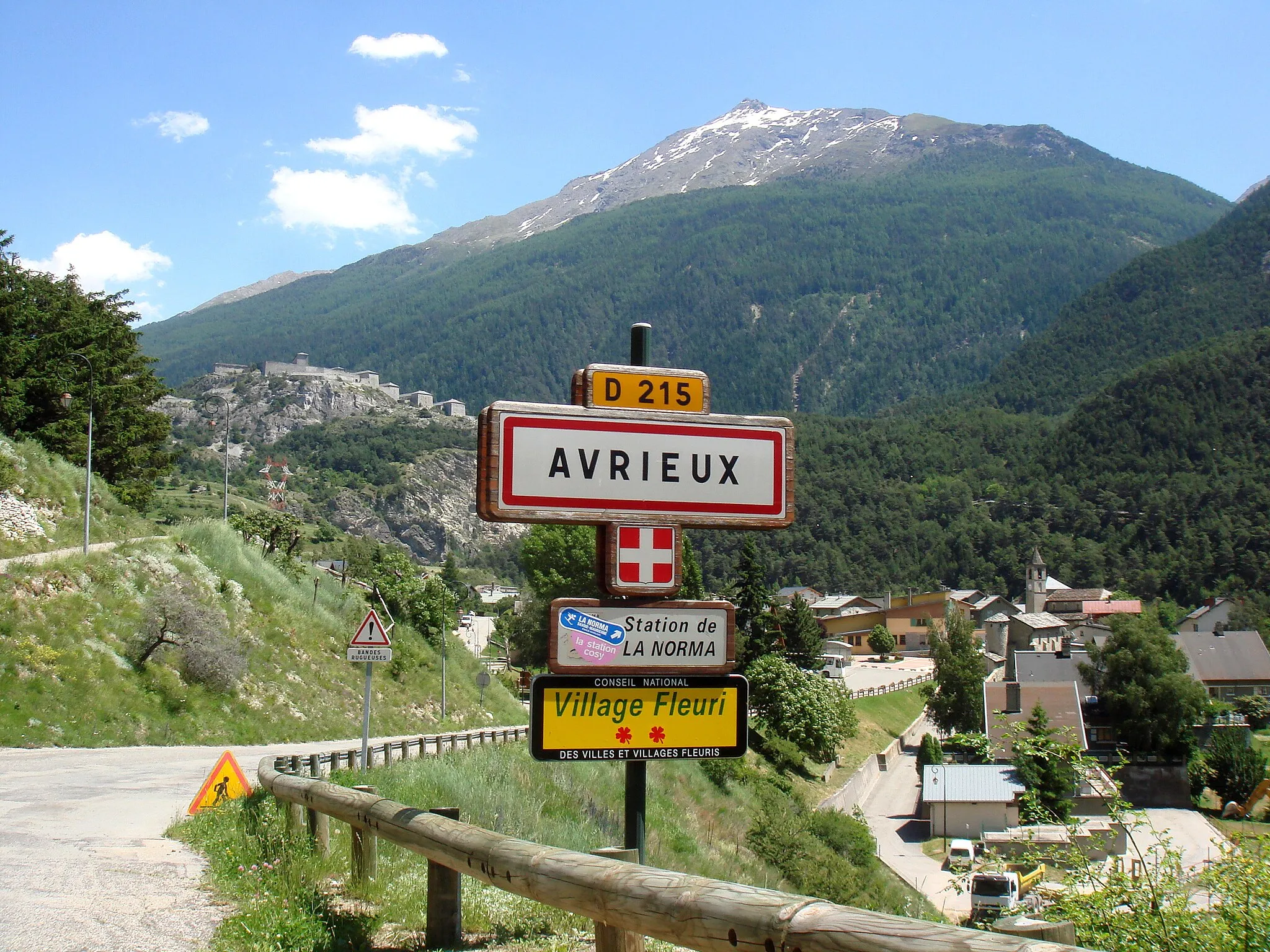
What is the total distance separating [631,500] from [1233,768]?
208 feet

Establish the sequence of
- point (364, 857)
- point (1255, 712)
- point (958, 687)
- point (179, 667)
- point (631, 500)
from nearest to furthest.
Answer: point (631, 500)
point (364, 857)
point (179, 667)
point (958, 687)
point (1255, 712)

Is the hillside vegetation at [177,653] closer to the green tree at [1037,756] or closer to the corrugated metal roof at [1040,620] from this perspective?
the green tree at [1037,756]

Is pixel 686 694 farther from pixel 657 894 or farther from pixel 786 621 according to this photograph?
pixel 786 621

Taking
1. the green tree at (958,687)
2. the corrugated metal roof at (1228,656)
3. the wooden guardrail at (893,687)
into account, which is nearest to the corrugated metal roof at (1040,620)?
the corrugated metal roof at (1228,656)

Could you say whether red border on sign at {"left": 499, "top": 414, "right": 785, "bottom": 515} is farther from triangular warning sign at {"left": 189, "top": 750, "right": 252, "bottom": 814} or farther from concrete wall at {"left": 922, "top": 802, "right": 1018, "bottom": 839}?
concrete wall at {"left": 922, "top": 802, "right": 1018, "bottom": 839}

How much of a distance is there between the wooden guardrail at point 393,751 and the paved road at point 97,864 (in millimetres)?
1248

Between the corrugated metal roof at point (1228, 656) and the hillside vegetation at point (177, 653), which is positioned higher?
the hillside vegetation at point (177, 653)

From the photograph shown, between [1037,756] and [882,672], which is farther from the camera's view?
[882,672]

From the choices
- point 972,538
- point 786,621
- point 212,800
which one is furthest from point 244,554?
point 972,538

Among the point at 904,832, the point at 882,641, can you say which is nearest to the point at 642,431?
the point at 904,832

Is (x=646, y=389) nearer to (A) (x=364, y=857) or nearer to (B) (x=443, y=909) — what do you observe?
(B) (x=443, y=909)

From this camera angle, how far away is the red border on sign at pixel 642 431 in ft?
17.8

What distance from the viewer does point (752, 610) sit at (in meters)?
62.6

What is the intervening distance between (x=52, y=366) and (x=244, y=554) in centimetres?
1103
